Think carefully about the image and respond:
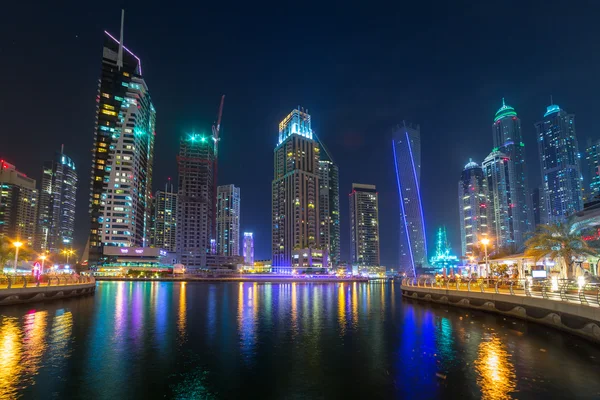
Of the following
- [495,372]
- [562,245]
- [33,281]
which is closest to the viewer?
[495,372]

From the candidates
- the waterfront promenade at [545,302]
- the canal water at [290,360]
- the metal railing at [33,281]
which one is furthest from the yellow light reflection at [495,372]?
the metal railing at [33,281]

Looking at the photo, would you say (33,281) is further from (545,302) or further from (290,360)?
(545,302)

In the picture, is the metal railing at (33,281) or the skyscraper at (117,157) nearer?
the metal railing at (33,281)

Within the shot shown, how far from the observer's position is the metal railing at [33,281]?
4469 centimetres

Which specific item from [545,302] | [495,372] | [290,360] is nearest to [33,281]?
[290,360]

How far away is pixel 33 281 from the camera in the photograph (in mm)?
50906

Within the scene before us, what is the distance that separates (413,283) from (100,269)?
140869 millimetres

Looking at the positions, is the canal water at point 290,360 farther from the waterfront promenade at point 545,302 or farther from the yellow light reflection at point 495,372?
the waterfront promenade at point 545,302

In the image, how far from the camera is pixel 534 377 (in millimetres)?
14539

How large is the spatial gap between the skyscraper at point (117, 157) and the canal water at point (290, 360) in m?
145

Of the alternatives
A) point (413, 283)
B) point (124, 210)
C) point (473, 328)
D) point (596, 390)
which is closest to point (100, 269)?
point (124, 210)

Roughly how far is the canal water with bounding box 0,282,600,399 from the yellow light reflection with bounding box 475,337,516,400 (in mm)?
51

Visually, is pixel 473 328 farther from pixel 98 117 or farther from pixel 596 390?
pixel 98 117

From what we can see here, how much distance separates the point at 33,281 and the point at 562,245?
66.2 metres
